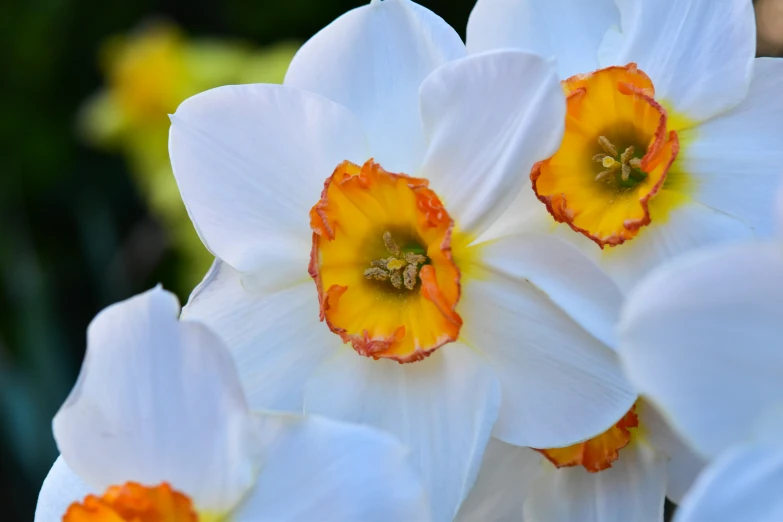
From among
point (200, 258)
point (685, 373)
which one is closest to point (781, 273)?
point (685, 373)

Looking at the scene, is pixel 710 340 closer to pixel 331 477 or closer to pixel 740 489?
pixel 740 489

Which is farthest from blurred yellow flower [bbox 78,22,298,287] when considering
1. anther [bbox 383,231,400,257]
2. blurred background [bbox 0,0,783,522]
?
anther [bbox 383,231,400,257]

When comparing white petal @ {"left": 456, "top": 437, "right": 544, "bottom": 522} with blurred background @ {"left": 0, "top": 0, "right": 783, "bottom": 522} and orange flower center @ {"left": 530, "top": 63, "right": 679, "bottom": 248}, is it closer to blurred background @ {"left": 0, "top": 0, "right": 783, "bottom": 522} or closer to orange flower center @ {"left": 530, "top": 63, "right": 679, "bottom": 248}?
orange flower center @ {"left": 530, "top": 63, "right": 679, "bottom": 248}

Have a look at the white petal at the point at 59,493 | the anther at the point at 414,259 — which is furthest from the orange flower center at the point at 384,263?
the white petal at the point at 59,493

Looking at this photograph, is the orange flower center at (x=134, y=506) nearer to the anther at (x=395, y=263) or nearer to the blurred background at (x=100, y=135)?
the anther at (x=395, y=263)

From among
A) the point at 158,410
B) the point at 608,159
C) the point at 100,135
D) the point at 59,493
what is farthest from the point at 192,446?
the point at 100,135
